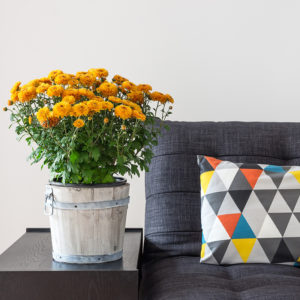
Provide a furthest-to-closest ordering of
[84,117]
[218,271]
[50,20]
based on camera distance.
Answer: [50,20]
[218,271]
[84,117]

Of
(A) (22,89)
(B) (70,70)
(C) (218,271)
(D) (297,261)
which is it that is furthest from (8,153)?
(D) (297,261)

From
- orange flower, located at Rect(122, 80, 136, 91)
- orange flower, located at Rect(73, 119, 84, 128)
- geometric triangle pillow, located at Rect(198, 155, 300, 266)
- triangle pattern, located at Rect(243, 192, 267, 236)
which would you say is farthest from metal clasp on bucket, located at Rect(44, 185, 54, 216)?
triangle pattern, located at Rect(243, 192, 267, 236)

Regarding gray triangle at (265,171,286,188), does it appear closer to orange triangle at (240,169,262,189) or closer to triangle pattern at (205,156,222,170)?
orange triangle at (240,169,262,189)

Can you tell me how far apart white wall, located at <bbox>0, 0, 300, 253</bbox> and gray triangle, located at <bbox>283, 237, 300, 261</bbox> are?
2.32 ft

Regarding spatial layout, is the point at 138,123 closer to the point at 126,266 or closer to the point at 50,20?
the point at 126,266

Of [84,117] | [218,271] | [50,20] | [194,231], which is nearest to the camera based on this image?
[84,117]

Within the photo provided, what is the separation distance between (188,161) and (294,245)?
0.41 meters

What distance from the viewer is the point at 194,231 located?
1.40 metres

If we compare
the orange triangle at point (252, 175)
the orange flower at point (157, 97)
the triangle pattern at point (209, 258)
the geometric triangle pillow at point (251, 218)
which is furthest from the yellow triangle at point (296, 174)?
the orange flower at point (157, 97)

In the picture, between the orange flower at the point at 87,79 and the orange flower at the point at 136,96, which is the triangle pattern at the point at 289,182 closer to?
the orange flower at the point at 136,96

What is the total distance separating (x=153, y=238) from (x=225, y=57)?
86 centimetres

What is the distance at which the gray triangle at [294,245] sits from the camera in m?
1.28

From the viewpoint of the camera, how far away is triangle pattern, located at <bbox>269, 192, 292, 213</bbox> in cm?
130

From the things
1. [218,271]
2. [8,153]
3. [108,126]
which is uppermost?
[108,126]
